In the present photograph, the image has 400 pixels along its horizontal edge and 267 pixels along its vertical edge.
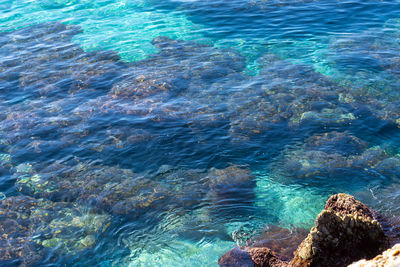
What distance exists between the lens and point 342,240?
196 inches

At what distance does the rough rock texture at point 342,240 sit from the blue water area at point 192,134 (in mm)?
1656

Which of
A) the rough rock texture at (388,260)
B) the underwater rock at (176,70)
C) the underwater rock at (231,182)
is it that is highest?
the rough rock texture at (388,260)

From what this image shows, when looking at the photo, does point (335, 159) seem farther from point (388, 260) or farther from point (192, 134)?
point (388, 260)

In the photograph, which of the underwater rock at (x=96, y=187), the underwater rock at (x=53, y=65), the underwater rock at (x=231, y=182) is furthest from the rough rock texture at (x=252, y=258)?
the underwater rock at (x=53, y=65)

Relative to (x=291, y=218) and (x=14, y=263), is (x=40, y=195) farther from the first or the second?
(x=291, y=218)

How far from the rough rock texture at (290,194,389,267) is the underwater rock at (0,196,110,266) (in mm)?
4744

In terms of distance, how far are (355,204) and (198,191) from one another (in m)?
3.96

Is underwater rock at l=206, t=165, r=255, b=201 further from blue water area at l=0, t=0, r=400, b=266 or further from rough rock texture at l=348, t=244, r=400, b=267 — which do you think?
rough rock texture at l=348, t=244, r=400, b=267

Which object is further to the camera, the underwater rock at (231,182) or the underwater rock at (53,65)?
the underwater rock at (53,65)

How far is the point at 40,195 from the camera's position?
864 centimetres

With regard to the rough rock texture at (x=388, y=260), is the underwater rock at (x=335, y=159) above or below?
below

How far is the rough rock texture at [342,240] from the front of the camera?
4957 millimetres

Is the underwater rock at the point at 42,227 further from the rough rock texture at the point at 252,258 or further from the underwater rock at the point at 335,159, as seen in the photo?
the underwater rock at the point at 335,159

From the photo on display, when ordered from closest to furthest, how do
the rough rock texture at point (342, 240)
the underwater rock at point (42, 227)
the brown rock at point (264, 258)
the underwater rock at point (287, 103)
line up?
the rough rock texture at point (342, 240) → the brown rock at point (264, 258) → the underwater rock at point (42, 227) → the underwater rock at point (287, 103)
